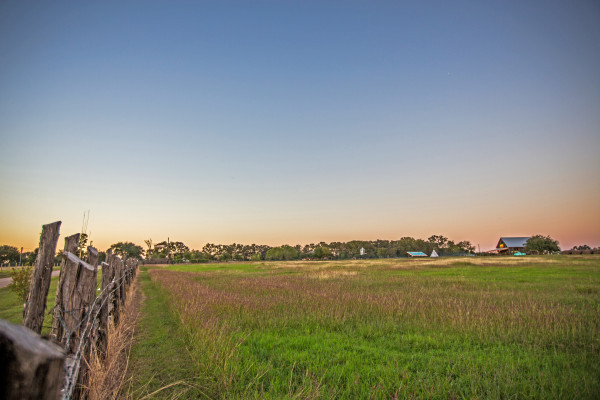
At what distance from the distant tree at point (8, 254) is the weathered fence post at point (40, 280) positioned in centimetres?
13946

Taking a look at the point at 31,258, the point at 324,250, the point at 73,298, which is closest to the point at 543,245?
the point at 324,250

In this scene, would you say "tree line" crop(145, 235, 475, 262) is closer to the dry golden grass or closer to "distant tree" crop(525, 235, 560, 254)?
"distant tree" crop(525, 235, 560, 254)

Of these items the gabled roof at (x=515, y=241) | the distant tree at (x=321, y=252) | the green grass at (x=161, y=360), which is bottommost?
the distant tree at (x=321, y=252)

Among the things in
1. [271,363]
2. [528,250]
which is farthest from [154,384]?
[528,250]

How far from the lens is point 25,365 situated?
2.28ft

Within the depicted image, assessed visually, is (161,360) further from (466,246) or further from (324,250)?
(466,246)

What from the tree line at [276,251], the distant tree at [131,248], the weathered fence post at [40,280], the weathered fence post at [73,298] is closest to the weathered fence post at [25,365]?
the weathered fence post at [40,280]

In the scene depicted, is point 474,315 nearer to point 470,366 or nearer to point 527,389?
point 470,366

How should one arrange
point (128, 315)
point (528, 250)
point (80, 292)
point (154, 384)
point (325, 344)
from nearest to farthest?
point (80, 292), point (154, 384), point (325, 344), point (128, 315), point (528, 250)

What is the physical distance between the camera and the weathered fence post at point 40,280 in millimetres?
Answer: 3631

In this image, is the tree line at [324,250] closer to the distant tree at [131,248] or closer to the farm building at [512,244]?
the distant tree at [131,248]

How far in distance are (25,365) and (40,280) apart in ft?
12.8

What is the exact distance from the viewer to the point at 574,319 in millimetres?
9219

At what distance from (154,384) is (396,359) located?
175 inches
